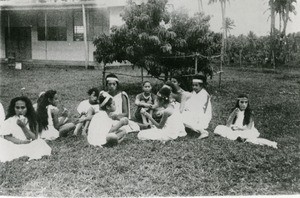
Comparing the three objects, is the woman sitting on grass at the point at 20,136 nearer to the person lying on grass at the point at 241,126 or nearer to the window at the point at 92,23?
the person lying on grass at the point at 241,126

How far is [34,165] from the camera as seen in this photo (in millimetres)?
4156

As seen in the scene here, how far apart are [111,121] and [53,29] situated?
1234 cm

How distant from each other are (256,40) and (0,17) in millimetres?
14245

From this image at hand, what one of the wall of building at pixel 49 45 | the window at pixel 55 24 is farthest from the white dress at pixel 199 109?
the window at pixel 55 24

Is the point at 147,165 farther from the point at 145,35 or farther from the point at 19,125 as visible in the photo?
the point at 145,35

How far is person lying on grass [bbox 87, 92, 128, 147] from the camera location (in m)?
4.85

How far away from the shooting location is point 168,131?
5.17 meters

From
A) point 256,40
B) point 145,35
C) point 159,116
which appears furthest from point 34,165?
point 256,40

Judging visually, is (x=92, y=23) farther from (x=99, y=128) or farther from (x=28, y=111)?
(x=28, y=111)

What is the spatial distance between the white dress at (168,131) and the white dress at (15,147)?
4.32 ft

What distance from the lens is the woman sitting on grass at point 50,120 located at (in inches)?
200

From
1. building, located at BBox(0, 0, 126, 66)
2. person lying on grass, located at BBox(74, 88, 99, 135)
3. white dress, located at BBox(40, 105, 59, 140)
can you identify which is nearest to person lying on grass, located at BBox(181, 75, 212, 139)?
person lying on grass, located at BBox(74, 88, 99, 135)

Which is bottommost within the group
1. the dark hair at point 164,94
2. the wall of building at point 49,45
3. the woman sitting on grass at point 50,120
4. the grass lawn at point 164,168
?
the grass lawn at point 164,168

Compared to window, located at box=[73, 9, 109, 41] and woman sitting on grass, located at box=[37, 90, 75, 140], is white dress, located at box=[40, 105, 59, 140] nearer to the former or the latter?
woman sitting on grass, located at box=[37, 90, 75, 140]
